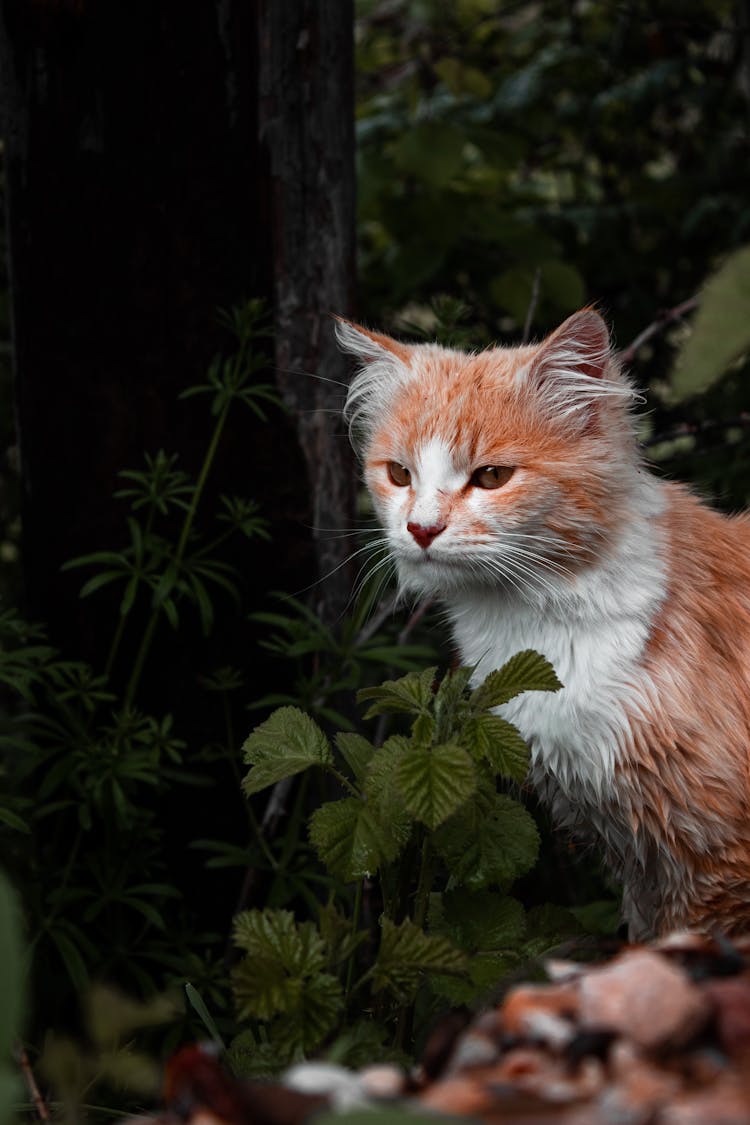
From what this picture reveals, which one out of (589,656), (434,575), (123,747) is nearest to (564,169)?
(434,575)

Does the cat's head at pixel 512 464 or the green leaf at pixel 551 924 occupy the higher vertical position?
the cat's head at pixel 512 464

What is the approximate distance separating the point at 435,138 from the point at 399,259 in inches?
15.9

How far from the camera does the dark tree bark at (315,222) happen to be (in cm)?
274

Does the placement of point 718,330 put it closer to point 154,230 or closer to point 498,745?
point 498,745

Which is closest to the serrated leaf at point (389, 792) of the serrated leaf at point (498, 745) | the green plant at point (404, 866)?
the green plant at point (404, 866)

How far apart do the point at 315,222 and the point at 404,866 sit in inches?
68.2

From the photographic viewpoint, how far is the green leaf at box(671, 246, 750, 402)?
0.83m

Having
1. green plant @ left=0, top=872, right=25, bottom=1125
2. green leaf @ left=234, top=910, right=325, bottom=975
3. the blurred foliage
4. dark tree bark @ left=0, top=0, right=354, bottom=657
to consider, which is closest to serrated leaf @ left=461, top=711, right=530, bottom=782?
green leaf @ left=234, top=910, right=325, bottom=975

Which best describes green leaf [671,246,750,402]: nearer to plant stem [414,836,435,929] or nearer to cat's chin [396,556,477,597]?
plant stem [414,836,435,929]

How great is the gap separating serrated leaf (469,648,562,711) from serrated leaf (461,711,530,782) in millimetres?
40

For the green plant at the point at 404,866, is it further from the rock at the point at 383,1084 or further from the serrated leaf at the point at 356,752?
the rock at the point at 383,1084

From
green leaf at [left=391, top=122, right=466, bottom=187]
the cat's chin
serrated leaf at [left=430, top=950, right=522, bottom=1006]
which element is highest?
green leaf at [left=391, top=122, right=466, bottom=187]

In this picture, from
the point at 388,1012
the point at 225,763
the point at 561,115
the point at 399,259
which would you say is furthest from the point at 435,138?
the point at 388,1012

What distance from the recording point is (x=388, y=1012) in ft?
5.54
